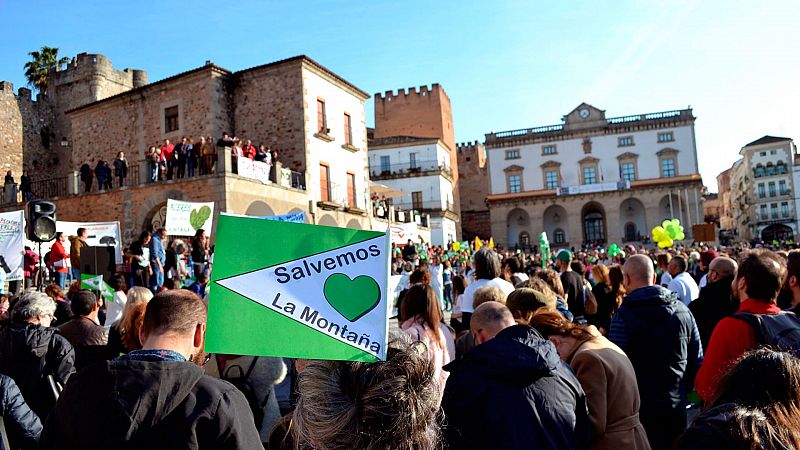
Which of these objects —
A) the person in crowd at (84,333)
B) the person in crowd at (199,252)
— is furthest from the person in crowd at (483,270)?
the person in crowd at (199,252)

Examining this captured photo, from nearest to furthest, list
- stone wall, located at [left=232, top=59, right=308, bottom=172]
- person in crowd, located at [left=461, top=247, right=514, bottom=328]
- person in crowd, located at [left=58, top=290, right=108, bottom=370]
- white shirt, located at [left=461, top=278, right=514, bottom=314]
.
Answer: person in crowd, located at [left=58, top=290, right=108, bottom=370]
white shirt, located at [left=461, top=278, right=514, bottom=314]
person in crowd, located at [left=461, top=247, right=514, bottom=328]
stone wall, located at [left=232, top=59, right=308, bottom=172]

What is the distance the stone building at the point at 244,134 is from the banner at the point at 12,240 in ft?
29.7

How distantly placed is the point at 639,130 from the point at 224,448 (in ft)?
193

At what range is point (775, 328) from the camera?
3115 millimetres

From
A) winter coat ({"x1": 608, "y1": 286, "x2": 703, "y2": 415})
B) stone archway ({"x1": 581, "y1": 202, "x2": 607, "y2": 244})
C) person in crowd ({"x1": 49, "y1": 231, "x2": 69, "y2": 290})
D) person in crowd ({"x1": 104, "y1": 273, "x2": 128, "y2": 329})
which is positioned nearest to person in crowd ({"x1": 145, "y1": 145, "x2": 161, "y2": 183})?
person in crowd ({"x1": 49, "y1": 231, "x2": 69, "y2": 290})

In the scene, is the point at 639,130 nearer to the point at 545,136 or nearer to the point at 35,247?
the point at 545,136

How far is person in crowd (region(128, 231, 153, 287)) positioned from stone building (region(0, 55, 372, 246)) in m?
8.82

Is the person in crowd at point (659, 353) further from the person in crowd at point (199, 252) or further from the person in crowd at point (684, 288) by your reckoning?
the person in crowd at point (199, 252)

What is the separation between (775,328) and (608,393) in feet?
3.35

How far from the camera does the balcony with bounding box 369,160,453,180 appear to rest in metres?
47.2

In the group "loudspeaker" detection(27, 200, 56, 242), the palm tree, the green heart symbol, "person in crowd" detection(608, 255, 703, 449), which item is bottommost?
"person in crowd" detection(608, 255, 703, 449)

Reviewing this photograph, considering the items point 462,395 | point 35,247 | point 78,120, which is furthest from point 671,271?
point 78,120

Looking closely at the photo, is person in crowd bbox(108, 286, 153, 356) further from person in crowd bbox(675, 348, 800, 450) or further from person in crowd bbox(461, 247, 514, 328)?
person in crowd bbox(461, 247, 514, 328)

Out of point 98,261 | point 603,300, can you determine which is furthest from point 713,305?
point 98,261
